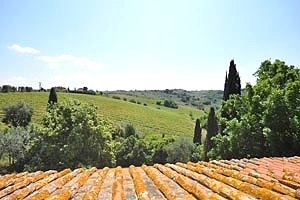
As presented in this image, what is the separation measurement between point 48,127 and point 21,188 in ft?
81.1

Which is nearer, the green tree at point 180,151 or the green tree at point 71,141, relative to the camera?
the green tree at point 71,141

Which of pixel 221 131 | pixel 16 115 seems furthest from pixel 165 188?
pixel 16 115

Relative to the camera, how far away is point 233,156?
17781mm

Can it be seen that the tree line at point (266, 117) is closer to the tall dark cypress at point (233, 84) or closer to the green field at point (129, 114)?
the tall dark cypress at point (233, 84)

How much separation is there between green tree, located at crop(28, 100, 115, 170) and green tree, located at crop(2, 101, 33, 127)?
120 ft

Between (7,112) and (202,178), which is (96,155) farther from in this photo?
(7,112)

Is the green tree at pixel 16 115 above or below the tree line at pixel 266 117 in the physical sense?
below

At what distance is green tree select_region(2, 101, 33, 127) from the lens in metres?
63.0

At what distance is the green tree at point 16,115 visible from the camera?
207ft

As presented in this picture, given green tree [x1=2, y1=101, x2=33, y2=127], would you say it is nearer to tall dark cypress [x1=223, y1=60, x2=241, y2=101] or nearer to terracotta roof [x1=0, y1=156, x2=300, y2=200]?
tall dark cypress [x1=223, y1=60, x2=241, y2=101]

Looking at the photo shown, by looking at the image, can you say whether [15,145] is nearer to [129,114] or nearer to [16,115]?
[16,115]

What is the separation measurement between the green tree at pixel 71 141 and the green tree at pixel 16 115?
36437 mm

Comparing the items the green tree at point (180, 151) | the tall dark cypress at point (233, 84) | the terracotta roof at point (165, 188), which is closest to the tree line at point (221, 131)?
the tall dark cypress at point (233, 84)

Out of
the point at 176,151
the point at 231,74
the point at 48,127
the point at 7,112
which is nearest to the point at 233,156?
the point at 231,74
